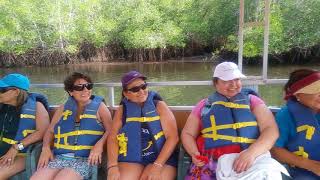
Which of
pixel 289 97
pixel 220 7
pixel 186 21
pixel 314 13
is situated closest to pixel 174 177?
pixel 289 97

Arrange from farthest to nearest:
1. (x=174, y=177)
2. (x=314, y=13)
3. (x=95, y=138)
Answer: (x=314, y=13) < (x=95, y=138) < (x=174, y=177)

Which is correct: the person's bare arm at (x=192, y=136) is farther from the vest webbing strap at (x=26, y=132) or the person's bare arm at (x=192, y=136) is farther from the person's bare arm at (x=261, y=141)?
the vest webbing strap at (x=26, y=132)

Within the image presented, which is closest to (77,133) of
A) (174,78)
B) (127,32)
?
(174,78)

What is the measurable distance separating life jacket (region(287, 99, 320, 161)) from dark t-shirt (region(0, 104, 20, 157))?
6.65 ft

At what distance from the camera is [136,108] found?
269 cm

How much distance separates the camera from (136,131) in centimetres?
262

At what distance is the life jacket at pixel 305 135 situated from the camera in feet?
7.47

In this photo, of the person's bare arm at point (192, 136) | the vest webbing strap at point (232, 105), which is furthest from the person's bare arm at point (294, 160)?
the person's bare arm at point (192, 136)

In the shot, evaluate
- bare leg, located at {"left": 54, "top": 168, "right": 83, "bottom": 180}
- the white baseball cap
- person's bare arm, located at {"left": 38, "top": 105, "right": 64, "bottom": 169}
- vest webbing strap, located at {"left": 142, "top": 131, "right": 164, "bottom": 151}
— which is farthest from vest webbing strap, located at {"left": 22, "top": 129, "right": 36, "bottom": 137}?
the white baseball cap

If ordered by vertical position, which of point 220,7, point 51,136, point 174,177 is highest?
point 220,7

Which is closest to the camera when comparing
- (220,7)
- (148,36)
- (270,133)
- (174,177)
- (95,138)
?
(270,133)

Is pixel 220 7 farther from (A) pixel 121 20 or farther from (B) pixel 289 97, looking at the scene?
(B) pixel 289 97

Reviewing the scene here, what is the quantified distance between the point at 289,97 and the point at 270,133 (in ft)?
0.94

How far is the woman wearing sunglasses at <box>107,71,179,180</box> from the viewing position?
2.56m
